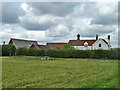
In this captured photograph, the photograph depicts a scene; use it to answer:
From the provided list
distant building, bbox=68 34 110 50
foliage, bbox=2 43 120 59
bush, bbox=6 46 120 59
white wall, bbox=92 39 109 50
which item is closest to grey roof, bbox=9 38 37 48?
foliage, bbox=2 43 120 59

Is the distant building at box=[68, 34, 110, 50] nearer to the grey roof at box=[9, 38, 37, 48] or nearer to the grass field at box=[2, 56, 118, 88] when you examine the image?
the grey roof at box=[9, 38, 37, 48]

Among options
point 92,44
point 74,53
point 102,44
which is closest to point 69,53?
point 74,53

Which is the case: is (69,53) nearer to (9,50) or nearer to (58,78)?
(9,50)

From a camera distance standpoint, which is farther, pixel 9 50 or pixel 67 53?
pixel 9 50

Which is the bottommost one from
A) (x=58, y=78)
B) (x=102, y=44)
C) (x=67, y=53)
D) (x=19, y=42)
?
(x=58, y=78)

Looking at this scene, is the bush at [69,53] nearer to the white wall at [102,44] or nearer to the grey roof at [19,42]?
the grey roof at [19,42]

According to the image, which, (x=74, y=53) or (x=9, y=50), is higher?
(x=9, y=50)

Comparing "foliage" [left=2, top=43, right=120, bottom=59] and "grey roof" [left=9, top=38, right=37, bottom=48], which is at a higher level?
"grey roof" [left=9, top=38, right=37, bottom=48]

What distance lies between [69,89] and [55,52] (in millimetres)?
26279

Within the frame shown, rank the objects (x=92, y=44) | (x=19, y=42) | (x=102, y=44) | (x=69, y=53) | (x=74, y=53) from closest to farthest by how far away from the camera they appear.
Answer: (x=74, y=53)
(x=69, y=53)
(x=102, y=44)
(x=92, y=44)
(x=19, y=42)

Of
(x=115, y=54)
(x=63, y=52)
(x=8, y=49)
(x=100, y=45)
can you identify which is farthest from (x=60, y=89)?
(x=100, y=45)

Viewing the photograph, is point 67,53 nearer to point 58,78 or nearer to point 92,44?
point 92,44

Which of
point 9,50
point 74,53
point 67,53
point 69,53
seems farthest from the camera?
point 9,50

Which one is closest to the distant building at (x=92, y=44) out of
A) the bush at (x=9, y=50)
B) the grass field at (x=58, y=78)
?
the bush at (x=9, y=50)
